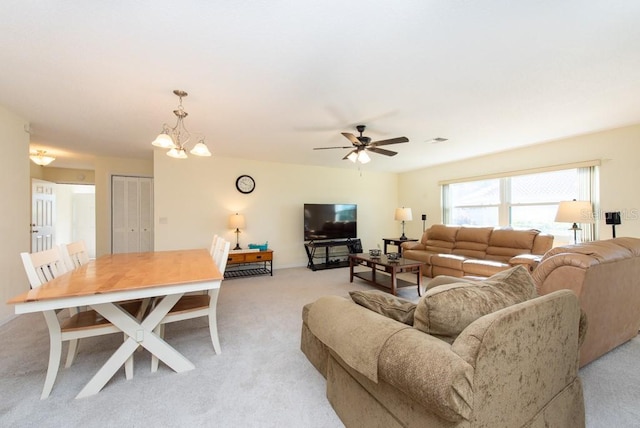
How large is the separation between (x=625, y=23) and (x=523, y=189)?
3642 millimetres

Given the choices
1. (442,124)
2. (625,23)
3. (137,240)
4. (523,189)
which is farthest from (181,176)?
(523,189)

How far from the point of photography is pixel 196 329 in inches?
107

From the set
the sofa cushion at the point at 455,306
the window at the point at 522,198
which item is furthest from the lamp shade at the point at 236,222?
the window at the point at 522,198

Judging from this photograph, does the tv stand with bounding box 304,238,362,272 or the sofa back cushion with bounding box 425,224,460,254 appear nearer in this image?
the sofa back cushion with bounding box 425,224,460,254

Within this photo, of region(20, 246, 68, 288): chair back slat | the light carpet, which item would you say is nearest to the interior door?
the light carpet

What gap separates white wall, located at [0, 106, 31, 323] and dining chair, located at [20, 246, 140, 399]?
156 cm

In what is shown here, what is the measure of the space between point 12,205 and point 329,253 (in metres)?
5.11

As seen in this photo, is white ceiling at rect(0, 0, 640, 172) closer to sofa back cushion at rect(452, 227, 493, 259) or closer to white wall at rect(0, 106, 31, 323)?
white wall at rect(0, 106, 31, 323)

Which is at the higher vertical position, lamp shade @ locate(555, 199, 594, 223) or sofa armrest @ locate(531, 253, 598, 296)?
lamp shade @ locate(555, 199, 594, 223)

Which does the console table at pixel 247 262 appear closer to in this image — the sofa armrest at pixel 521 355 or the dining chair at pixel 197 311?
the dining chair at pixel 197 311

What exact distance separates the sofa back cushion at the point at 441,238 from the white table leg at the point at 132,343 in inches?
184

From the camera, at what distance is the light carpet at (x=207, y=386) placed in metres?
1.53

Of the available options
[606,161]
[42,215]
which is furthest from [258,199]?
[606,161]

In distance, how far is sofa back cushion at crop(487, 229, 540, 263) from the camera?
4.12 m
